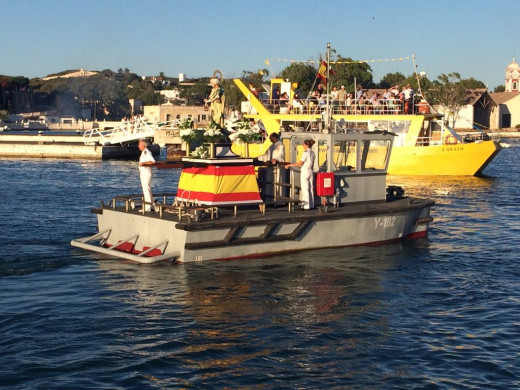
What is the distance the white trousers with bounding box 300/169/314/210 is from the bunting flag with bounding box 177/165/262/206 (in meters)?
1.33

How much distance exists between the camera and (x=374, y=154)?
21422 mm

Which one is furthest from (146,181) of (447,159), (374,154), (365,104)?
(365,104)

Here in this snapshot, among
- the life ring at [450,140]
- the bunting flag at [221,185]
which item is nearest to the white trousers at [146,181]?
the bunting flag at [221,185]

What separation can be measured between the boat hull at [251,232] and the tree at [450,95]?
11338 cm

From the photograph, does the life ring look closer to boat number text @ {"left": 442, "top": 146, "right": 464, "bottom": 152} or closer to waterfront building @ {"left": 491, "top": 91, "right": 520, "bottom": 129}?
boat number text @ {"left": 442, "top": 146, "right": 464, "bottom": 152}

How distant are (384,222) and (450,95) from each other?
11887cm

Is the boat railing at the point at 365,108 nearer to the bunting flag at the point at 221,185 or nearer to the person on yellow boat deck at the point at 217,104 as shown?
the person on yellow boat deck at the point at 217,104

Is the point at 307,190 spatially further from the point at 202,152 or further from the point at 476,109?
the point at 476,109

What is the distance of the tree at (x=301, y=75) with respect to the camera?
452 ft

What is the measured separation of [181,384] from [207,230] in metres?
6.55

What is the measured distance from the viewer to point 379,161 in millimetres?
21688

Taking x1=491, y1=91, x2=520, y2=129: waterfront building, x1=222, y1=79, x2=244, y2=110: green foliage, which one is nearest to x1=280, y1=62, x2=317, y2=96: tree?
x1=222, y1=79, x2=244, y2=110: green foliage

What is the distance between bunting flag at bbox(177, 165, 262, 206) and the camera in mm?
18625

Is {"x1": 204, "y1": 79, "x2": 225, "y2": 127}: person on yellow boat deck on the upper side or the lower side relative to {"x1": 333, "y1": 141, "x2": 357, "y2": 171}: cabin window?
upper
